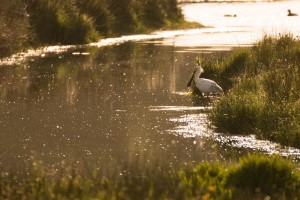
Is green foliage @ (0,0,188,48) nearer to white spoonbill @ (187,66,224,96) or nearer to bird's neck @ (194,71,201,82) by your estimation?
bird's neck @ (194,71,201,82)

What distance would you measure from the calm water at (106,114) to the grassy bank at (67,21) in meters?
0.86

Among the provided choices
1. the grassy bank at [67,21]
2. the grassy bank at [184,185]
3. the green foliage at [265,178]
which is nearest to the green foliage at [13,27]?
the grassy bank at [67,21]

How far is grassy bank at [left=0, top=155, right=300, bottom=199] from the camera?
8742 mm

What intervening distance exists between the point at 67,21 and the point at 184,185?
2360 centimetres

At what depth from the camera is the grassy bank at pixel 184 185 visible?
8742 mm

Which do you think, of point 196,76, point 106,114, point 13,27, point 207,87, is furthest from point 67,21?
point 106,114

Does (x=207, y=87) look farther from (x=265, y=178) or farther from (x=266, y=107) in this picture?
(x=265, y=178)

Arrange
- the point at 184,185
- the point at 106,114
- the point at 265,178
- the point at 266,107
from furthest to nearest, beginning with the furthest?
the point at 106,114 → the point at 266,107 → the point at 265,178 → the point at 184,185

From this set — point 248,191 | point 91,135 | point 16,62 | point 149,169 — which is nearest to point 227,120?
point 91,135

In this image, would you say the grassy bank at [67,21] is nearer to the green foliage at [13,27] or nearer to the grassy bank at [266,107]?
the green foliage at [13,27]

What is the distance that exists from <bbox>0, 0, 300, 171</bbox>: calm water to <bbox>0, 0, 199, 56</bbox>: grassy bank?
86 centimetres

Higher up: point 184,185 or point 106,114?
point 184,185

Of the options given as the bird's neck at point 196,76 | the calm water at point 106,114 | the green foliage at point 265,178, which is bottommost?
the calm water at point 106,114

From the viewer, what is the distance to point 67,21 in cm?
3228
